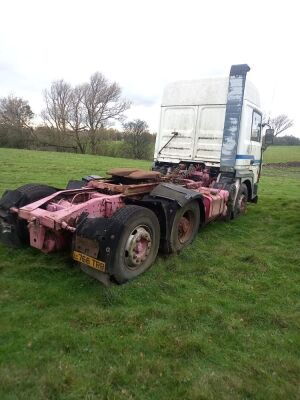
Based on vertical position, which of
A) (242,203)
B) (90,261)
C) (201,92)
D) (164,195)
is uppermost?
(201,92)

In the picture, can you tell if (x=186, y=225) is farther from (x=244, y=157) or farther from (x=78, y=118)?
(x=78, y=118)

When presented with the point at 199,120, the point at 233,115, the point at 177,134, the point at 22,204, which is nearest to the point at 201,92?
the point at 199,120

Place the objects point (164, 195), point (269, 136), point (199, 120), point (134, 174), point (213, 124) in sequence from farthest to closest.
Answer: point (269, 136) → point (199, 120) → point (213, 124) → point (134, 174) → point (164, 195)

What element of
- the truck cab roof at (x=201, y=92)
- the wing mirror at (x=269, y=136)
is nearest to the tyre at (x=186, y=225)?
the truck cab roof at (x=201, y=92)

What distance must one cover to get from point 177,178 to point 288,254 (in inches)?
101

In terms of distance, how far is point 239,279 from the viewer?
4914 millimetres

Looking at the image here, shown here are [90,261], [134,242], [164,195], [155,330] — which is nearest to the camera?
[155,330]

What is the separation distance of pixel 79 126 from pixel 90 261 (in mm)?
42290

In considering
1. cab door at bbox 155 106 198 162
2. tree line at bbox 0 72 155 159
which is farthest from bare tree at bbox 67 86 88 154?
cab door at bbox 155 106 198 162

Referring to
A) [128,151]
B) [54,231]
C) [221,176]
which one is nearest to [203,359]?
[54,231]

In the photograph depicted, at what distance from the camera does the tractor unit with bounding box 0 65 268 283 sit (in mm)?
4332

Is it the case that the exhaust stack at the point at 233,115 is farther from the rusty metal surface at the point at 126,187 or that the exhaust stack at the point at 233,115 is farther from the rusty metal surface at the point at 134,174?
the rusty metal surface at the point at 126,187

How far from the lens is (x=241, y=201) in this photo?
8.66 metres

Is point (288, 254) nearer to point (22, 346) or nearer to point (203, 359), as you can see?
point (203, 359)
